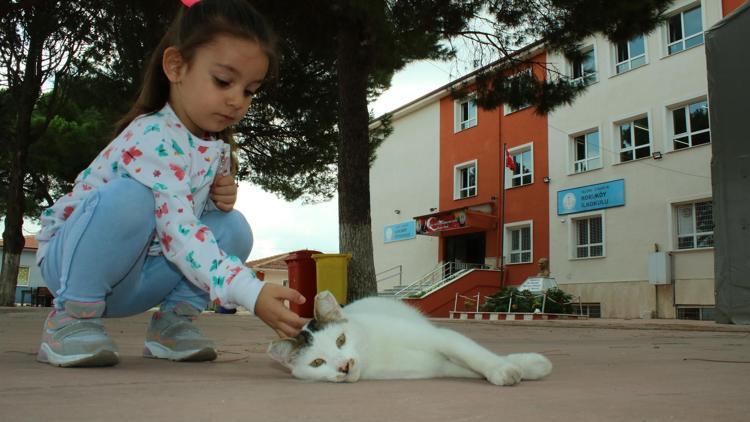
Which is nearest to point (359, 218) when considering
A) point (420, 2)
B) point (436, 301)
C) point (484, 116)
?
point (420, 2)

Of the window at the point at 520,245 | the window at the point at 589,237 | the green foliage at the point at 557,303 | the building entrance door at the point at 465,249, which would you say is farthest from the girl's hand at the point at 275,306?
the building entrance door at the point at 465,249

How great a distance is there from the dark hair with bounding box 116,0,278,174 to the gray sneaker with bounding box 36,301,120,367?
0.65m

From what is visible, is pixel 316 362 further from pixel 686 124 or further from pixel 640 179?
pixel 640 179

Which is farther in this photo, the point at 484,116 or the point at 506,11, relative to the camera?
the point at 484,116

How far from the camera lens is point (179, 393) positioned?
55.9 inches

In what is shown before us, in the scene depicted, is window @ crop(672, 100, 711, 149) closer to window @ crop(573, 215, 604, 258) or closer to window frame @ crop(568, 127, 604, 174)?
window frame @ crop(568, 127, 604, 174)

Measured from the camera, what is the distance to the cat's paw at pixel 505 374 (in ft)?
5.43

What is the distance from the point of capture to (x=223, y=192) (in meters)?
2.25

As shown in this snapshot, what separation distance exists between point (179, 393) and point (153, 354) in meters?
1.04

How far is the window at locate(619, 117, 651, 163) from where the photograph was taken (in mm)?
16031

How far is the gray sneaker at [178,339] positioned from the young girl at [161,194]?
0.87 feet

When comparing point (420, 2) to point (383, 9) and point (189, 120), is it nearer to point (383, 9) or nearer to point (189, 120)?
point (383, 9)

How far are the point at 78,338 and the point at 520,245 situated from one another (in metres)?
17.9

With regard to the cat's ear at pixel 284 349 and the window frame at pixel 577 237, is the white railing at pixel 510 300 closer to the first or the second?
the window frame at pixel 577 237
